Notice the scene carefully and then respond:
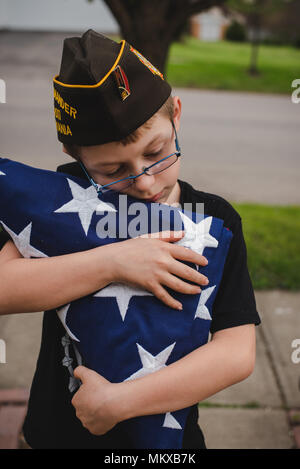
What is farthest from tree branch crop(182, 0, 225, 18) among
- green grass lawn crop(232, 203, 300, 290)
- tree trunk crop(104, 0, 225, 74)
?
green grass lawn crop(232, 203, 300, 290)

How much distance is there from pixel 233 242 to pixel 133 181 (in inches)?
12.4

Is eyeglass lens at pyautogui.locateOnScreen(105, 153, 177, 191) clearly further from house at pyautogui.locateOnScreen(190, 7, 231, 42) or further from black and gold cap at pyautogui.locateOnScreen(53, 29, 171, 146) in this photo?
house at pyautogui.locateOnScreen(190, 7, 231, 42)

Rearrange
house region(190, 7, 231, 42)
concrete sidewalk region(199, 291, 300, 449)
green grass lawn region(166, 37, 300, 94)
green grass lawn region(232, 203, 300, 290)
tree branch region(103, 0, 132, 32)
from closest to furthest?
concrete sidewalk region(199, 291, 300, 449)
tree branch region(103, 0, 132, 32)
green grass lawn region(232, 203, 300, 290)
green grass lawn region(166, 37, 300, 94)
house region(190, 7, 231, 42)

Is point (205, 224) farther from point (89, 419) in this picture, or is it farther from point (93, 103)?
point (89, 419)

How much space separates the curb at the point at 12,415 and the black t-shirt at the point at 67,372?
0.85 meters

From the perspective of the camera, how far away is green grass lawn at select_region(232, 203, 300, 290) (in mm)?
3777

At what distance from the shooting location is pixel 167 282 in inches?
42.2

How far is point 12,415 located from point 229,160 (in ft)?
18.6

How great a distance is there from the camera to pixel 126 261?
1082 mm

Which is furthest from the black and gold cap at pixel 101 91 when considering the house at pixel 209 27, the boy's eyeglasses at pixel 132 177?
the house at pixel 209 27

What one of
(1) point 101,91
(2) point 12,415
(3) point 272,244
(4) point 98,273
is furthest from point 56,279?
(3) point 272,244

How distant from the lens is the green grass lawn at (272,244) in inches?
149

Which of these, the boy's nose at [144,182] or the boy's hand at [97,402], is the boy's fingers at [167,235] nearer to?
the boy's nose at [144,182]

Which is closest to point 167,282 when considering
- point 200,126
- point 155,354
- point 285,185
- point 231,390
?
point 155,354
